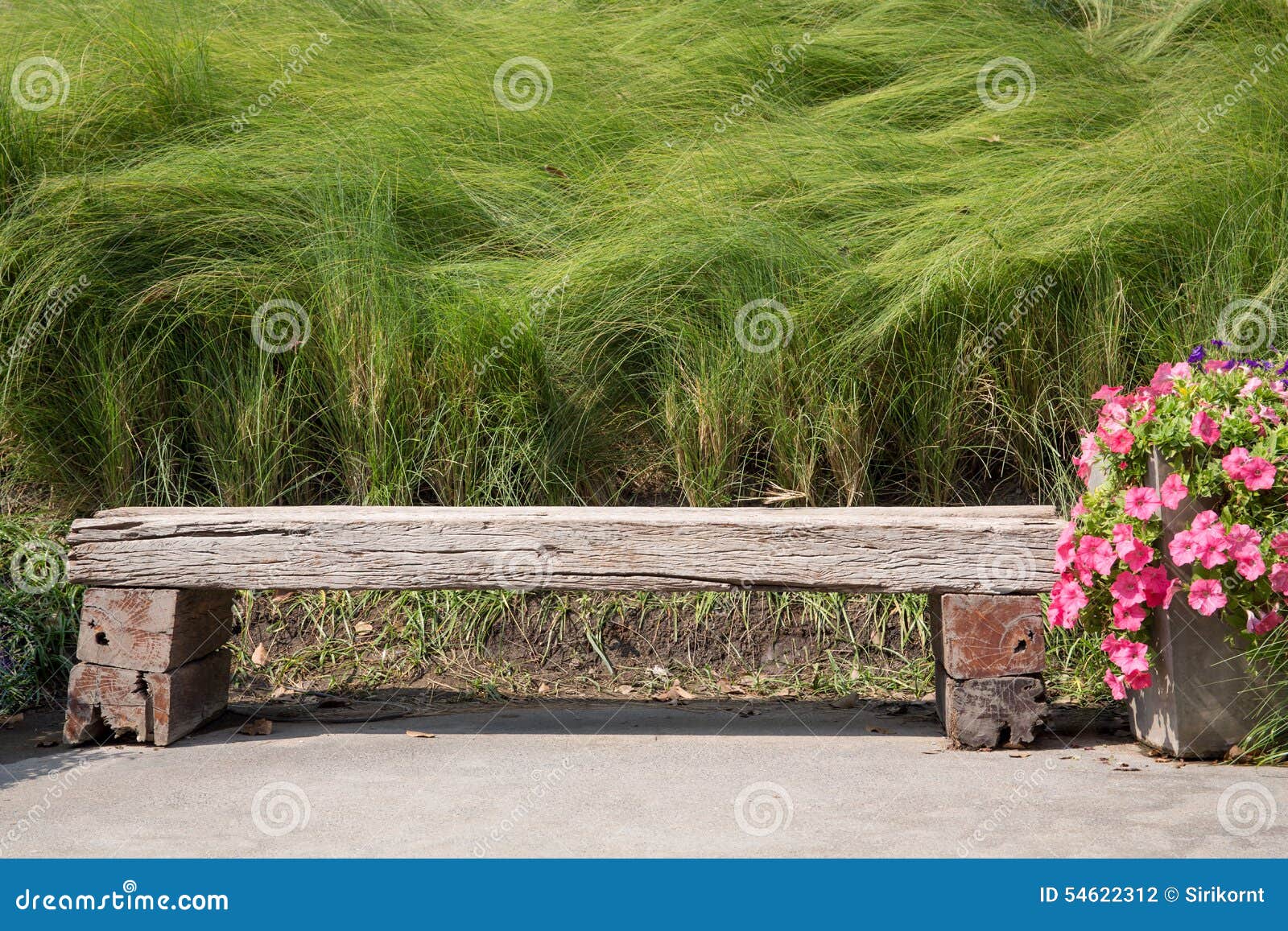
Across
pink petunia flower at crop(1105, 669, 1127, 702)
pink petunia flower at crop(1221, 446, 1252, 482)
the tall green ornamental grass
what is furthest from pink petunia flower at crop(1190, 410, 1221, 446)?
the tall green ornamental grass

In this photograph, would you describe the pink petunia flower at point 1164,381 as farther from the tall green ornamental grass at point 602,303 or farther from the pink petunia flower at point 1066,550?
the tall green ornamental grass at point 602,303

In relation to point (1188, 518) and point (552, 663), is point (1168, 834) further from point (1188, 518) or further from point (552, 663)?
point (552, 663)

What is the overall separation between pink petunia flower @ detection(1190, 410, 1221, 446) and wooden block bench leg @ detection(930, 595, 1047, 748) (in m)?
0.54

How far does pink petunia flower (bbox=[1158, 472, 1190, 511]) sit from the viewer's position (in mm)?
2561

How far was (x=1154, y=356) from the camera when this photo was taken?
12.1ft

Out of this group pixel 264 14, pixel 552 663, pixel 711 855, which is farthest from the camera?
pixel 264 14

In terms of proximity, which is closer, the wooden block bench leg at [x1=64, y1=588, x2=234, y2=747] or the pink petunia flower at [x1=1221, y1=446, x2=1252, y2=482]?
the pink petunia flower at [x1=1221, y1=446, x2=1252, y2=482]

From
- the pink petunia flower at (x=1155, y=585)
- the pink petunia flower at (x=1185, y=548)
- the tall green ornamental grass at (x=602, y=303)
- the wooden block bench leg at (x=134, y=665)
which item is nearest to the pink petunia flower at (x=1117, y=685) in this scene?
the pink petunia flower at (x=1155, y=585)

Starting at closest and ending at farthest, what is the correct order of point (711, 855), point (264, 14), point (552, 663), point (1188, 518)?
1. point (711, 855)
2. point (1188, 518)
3. point (552, 663)
4. point (264, 14)

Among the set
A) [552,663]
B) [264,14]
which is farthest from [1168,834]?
[264,14]

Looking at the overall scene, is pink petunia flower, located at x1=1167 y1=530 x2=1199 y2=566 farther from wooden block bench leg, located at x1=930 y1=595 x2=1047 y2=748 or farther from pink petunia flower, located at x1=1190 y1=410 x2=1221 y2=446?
wooden block bench leg, located at x1=930 y1=595 x2=1047 y2=748

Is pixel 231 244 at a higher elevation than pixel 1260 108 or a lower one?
lower

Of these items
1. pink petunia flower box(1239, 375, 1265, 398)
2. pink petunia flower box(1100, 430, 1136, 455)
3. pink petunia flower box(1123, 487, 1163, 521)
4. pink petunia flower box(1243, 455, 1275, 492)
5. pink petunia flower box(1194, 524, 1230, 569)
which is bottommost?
pink petunia flower box(1194, 524, 1230, 569)

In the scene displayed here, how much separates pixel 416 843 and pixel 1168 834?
4.78 feet
